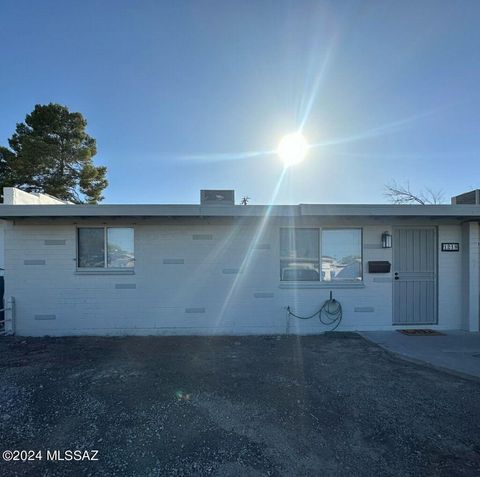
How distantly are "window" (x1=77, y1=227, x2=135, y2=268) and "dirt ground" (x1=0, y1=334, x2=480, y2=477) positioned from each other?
185cm

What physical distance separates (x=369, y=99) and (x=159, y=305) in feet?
25.4

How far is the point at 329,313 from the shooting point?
19.3ft

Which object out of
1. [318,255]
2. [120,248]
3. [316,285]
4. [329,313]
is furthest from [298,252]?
[120,248]

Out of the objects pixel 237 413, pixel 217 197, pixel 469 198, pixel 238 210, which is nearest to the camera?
pixel 237 413

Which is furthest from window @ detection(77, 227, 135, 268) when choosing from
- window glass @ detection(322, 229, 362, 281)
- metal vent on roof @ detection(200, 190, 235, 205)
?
window glass @ detection(322, 229, 362, 281)

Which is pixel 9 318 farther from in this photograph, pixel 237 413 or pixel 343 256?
pixel 343 256

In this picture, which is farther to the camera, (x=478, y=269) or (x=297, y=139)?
(x=297, y=139)

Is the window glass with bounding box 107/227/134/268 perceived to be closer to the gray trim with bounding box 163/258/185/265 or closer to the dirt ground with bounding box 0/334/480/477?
the gray trim with bounding box 163/258/185/265

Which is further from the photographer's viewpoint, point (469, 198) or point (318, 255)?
point (469, 198)

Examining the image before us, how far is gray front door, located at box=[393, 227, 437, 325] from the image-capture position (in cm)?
600

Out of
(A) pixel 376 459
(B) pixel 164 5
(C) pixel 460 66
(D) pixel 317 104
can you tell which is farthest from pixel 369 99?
(A) pixel 376 459

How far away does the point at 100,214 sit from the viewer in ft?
17.3

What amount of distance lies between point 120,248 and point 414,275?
6603mm

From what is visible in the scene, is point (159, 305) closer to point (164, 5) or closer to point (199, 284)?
point (199, 284)
